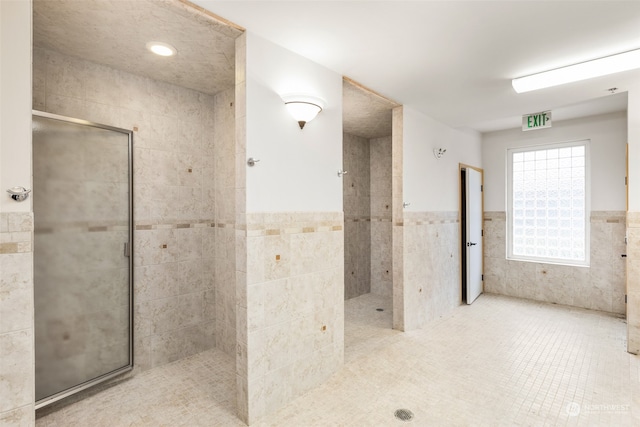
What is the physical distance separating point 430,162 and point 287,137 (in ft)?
7.55

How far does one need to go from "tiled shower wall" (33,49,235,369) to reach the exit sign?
3402mm

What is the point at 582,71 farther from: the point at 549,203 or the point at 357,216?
the point at 357,216

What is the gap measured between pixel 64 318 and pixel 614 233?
5.81 metres

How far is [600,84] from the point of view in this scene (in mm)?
2879

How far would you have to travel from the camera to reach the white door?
4500 millimetres

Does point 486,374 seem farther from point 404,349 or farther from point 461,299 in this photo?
point 461,299

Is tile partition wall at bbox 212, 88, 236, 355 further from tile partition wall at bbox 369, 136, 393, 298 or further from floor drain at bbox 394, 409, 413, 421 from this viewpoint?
tile partition wall at bbox 369, 136, 393, 298

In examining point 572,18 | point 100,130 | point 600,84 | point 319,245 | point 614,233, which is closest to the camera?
point 572,18

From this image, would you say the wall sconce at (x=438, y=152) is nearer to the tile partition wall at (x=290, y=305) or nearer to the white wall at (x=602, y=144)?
the white wall at (x=602, y=144)

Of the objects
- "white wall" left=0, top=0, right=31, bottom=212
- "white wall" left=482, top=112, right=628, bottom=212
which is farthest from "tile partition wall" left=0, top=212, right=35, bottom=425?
"white wall" left=482, top=112, right=628, bottom=212

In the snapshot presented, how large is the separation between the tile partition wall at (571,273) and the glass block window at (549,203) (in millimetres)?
123

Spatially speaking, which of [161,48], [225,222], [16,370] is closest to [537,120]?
[225,222]

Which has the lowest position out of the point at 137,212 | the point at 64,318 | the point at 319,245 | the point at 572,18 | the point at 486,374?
the point at 486,374

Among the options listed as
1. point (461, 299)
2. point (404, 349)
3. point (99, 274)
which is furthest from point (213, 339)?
point (461, 299)
